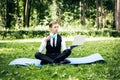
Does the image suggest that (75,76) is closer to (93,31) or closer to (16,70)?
(16,70)

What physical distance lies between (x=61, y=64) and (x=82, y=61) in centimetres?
83

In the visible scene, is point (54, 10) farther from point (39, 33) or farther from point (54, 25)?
point (54, 25)

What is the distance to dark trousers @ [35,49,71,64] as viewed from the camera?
10.1m

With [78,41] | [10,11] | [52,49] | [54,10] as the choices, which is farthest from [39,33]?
[54,10]

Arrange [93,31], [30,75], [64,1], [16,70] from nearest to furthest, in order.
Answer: [30,75], [16,70], [93,31], [64,1]

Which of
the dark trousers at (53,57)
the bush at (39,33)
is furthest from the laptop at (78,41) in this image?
the bush at (39,33)

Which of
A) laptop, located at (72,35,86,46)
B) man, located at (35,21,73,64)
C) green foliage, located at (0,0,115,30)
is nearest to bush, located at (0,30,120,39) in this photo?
green foliage, located at (0,0,115,30)

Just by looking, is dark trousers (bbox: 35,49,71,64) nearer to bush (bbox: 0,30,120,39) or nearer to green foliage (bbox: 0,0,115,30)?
bush (bbox: 0,30,120,39)

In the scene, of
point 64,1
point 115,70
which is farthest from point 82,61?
point 64,1

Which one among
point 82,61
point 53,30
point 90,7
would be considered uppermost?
point 53,30

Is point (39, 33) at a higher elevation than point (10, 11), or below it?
higher

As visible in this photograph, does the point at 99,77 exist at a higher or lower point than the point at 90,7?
higher

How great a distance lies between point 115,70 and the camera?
9047mm

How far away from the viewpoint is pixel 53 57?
34.4ft
